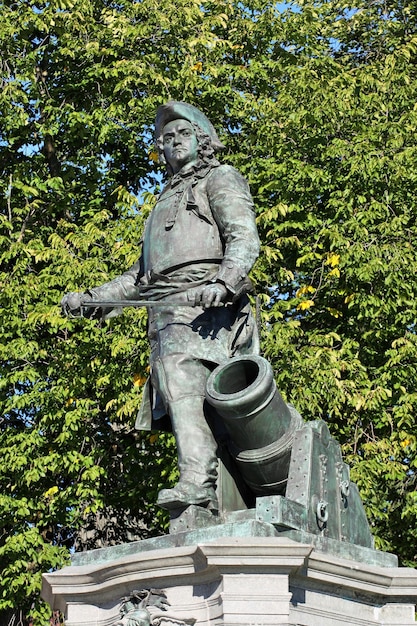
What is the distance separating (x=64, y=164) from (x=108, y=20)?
206 centimetres

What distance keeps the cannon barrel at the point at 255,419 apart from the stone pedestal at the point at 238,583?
1.89 ft

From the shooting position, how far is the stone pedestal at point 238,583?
21.4ft

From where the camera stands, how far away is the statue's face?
26.9ft

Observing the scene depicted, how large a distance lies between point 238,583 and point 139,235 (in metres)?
10.2

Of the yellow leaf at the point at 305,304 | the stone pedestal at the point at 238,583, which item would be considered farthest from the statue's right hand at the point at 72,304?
the yellow leaf at the point at 305,304

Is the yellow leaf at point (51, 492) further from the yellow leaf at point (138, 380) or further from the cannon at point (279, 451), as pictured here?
the cannon at point (279, 451)

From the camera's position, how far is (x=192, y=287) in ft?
25.3

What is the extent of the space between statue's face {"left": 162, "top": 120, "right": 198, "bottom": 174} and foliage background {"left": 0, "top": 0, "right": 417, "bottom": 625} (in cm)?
676

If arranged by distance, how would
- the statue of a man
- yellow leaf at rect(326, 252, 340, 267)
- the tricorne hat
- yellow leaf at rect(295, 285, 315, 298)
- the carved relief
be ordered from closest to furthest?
the carved relief < the statue of a man < the tricorne hat < yellow leaf at rect(326, 252, 340, 267) < yellow leaf at rect(295, 285, 315, 298)

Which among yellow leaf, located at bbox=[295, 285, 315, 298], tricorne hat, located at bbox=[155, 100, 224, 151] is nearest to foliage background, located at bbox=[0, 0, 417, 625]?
yellow leaf, located at bbox=[295, 285, 315, 298]

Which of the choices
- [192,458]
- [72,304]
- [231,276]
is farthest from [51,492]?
[231,276]

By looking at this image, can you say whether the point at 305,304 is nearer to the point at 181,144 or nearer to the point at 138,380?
the point at 138,380

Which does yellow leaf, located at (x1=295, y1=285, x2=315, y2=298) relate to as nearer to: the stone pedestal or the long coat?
the long coat

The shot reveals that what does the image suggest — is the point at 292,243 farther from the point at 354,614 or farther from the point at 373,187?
the point at 354,614
